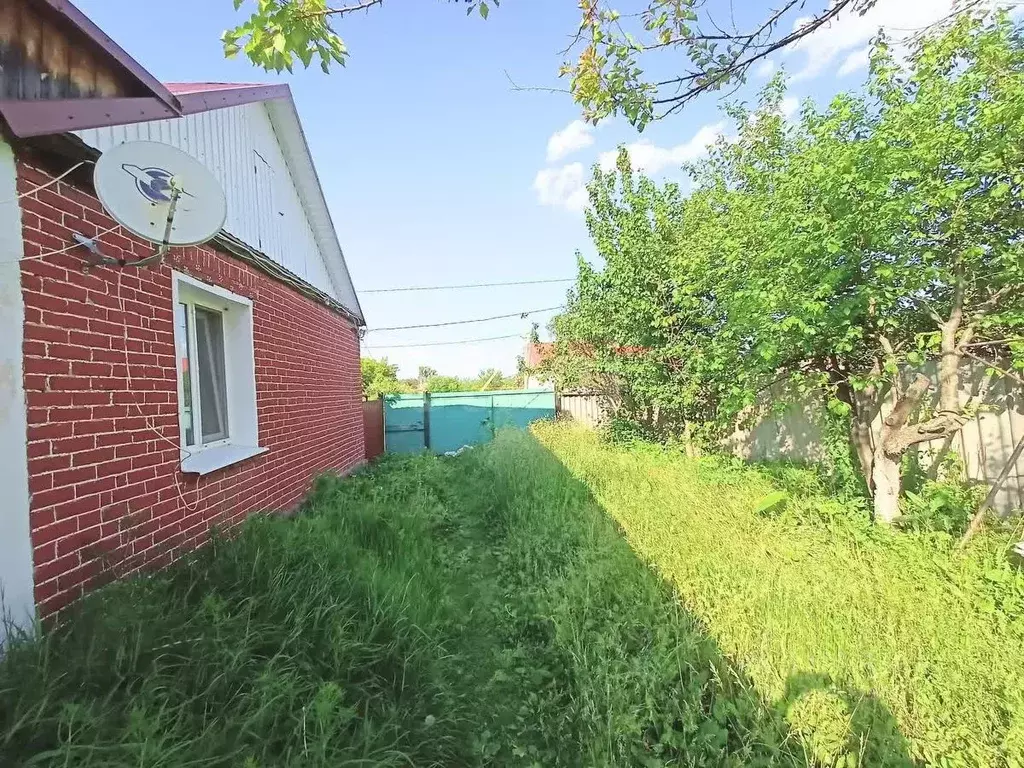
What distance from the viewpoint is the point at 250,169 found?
16.2 feet

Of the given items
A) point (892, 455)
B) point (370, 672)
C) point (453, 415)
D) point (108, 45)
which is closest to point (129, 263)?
point (108, 45)

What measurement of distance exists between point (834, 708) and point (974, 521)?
97.9 inches

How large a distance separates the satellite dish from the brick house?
20 centimetres

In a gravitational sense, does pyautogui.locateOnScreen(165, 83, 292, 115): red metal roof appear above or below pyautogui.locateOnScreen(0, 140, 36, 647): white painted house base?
above

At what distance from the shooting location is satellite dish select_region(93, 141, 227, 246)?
224 cm

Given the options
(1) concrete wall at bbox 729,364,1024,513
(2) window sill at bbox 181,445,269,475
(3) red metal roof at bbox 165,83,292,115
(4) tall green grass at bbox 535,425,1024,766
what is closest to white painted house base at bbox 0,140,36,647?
(2) window sill at bbox 181,445,269,475

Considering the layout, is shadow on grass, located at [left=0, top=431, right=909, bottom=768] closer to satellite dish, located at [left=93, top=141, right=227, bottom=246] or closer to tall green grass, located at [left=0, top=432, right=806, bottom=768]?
tall green grass, located at [left=0, top=432, right=806, bottom=768]

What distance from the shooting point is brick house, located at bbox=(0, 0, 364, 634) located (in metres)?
2.03

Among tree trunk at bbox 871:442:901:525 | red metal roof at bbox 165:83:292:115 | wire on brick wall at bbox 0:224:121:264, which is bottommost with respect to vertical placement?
tree trunk at bbox 871:442:901:525

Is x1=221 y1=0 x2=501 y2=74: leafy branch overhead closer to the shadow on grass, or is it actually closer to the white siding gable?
the white siding gable

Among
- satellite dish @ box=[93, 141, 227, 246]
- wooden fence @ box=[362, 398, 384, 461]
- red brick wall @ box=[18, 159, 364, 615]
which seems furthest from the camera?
wooden fence @ box=[362, 398, 384, 461]

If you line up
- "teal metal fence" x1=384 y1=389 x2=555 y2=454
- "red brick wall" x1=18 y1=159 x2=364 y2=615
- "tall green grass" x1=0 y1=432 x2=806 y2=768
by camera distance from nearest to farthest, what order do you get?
1. "tall green grass" x1=0 y1=432 x2=806 y2=768
2. "red brick wall" x1=18 y1=159 x2=364 y2=615
3. "teal metal fence" x1=384 y1=389 x2=555 y2=454

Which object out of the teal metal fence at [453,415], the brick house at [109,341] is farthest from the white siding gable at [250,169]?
the teal metal fence at [453,415]

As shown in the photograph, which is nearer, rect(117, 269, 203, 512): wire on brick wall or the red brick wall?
the red brick wall
